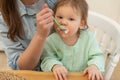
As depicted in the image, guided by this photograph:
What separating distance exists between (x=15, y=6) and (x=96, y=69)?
42 cm

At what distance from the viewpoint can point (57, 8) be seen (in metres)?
0.96

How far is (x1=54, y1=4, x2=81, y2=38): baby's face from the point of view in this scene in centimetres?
93

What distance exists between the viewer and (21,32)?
1.04 meters

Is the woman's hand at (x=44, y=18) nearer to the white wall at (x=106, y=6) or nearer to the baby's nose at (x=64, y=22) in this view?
the baby's nose at (x=64, y=22)

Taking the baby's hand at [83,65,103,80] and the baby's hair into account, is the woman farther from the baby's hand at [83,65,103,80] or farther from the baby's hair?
the baby's hand at [83,65,103,80]

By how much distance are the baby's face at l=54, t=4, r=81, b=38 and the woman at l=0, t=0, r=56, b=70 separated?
79 millimetres

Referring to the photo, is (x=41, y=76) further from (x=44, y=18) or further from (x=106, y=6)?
(x=106, y=6)

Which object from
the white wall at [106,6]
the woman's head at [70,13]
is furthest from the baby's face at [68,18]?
the white wall at [106,6]

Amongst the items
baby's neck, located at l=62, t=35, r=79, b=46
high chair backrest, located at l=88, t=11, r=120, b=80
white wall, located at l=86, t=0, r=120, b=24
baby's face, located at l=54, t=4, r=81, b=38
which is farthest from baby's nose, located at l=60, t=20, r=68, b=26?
white wall, located at l=86, t=0, r=120, b=24

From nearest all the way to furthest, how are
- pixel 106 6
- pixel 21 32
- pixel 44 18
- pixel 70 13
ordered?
pixel 44 18 → pixel 70 13 → pixel 21 32 → pixel 106 6

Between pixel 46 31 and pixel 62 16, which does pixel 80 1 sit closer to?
pixel 62 16

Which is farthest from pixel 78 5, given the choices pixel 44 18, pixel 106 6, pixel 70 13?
pixel 106 6

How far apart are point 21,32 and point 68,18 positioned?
9.1 inches

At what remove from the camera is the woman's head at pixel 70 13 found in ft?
3.05
